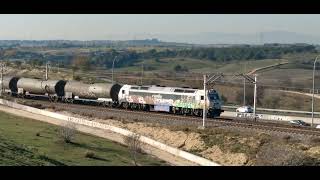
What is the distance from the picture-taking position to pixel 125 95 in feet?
198

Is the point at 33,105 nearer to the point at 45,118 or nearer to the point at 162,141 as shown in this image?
the point at 45,118

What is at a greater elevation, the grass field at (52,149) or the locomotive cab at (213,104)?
the locomotive cab at (213,104)

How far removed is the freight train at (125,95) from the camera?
5303 centimetres

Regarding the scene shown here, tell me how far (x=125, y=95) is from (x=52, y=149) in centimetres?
2246

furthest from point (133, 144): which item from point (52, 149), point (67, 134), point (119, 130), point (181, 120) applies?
point (181, 120)

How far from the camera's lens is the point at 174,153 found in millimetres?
40188

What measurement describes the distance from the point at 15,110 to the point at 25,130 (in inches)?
642

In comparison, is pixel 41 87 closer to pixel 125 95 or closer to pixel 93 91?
pixel 93 91

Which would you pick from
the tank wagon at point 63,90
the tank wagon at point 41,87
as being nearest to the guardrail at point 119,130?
the tank wagon at point 41,87

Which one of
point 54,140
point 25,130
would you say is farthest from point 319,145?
point 25,130

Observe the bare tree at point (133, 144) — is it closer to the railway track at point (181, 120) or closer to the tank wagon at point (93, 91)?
the railway track at point (181, 120)

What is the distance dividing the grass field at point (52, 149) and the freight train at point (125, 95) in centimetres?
1035
